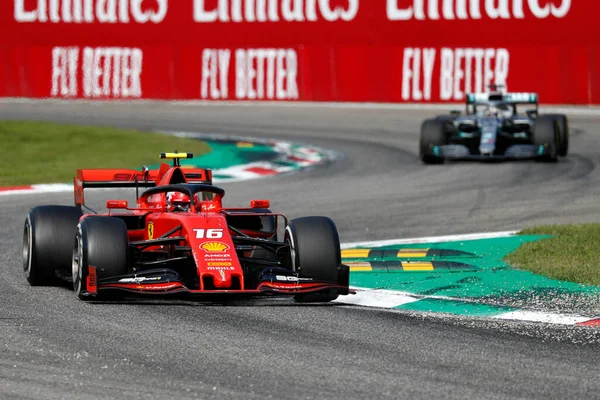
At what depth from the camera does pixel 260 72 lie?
30969mm

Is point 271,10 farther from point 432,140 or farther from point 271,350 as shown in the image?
point 271,350

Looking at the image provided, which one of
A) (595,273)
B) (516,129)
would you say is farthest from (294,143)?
(595,273)

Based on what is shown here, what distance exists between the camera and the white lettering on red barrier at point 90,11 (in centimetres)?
3241

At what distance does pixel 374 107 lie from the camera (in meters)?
30.1

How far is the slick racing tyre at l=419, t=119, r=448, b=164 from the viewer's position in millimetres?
20219

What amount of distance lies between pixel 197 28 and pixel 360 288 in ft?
75.4

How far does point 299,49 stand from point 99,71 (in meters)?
5.03

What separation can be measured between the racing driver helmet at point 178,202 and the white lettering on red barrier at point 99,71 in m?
21.9

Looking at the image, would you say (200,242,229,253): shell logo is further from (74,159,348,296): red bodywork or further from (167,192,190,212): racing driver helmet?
(167,192,190,212): racing driver helmet

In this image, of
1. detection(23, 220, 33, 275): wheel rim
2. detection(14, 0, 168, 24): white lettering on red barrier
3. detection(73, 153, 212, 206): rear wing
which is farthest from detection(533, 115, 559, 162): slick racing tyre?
detection(14, 0, 168, 24): white lettering on red barrier

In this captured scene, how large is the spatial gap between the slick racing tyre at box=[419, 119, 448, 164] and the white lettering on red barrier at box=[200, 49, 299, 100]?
10.7 meters

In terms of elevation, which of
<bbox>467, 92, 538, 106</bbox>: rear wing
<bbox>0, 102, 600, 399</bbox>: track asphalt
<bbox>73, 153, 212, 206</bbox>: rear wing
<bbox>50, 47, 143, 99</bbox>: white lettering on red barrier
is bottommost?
<bbox>0, 102, 600, 399</bbox>: track asphalt

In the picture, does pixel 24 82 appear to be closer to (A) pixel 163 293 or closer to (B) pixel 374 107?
(B) pixel 374 107

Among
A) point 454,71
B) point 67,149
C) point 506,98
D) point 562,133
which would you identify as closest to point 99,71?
point 454,71
